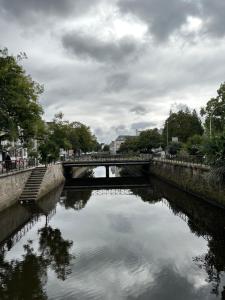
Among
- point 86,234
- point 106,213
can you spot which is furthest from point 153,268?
point 106,213

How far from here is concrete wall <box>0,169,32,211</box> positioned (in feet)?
80.9

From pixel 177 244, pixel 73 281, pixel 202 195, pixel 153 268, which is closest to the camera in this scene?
pixel 73 281

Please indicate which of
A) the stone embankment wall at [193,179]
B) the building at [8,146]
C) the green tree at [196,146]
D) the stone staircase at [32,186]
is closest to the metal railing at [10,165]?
the stone staircase at [32,186]

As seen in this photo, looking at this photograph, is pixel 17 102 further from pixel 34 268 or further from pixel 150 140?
pixel 150 140

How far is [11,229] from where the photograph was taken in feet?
66.0

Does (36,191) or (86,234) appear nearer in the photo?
(86,234)

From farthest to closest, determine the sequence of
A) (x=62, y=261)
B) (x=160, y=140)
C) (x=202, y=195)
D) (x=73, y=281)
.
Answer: (x=160, y=140)
(x=202, y=195)
(x=62, y=261)
(x=73, y=281)

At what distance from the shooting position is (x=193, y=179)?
32562 millimetres

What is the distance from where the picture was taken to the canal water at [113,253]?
11.7 meters

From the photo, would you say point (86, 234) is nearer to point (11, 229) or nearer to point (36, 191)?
point (11, 229)

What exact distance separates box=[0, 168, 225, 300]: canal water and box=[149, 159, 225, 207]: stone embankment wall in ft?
3.71

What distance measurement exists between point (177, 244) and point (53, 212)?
11925 millimetres

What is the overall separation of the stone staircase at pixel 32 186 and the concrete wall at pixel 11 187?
17.4 inches

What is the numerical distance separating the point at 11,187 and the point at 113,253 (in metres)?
14.1
